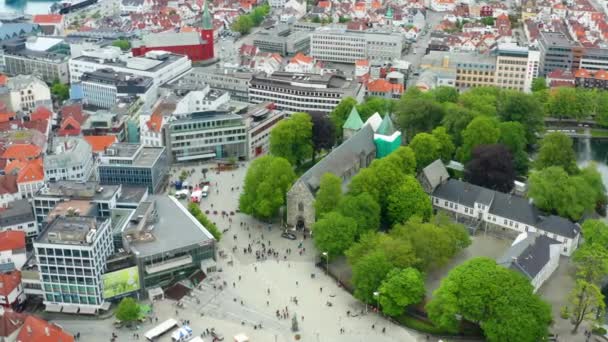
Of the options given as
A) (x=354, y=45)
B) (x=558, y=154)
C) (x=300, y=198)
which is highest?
(x=354, y=45)

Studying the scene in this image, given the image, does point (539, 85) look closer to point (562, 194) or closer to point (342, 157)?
point (562, 194)

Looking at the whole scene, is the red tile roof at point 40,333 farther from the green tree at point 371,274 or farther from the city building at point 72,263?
the green tree at point 371,274

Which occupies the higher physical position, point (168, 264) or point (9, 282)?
point (168, 264)

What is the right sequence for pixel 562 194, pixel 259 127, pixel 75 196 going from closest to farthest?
1. pixel 75 196
2. pixel 562 194
3. pixel 259 127

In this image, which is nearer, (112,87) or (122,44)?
(112,87)

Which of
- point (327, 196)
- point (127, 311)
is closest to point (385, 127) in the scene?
point (327, 196)

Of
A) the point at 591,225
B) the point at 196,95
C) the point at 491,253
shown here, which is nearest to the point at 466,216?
the point at 491,253
